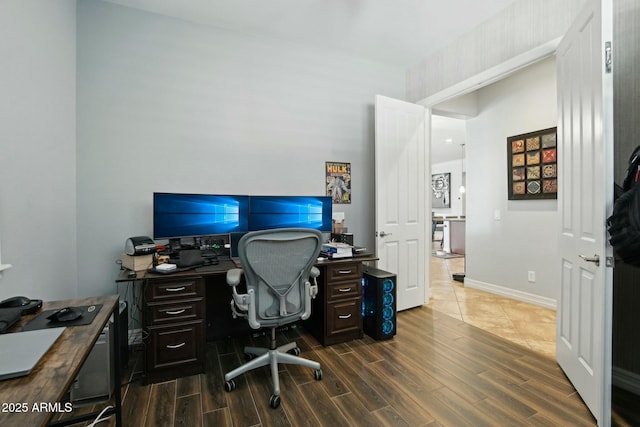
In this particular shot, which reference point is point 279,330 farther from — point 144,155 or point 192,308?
point 144,155

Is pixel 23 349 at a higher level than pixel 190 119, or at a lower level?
lower

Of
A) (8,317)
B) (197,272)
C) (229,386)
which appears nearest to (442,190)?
(197,272)

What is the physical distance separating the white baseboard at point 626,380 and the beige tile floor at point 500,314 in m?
0.38

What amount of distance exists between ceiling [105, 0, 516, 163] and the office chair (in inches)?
80.5

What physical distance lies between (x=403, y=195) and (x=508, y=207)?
1.60 metres

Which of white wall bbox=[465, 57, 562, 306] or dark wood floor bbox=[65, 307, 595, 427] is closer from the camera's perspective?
→ dark wood floor bbox=[65, 307, 595, 427]

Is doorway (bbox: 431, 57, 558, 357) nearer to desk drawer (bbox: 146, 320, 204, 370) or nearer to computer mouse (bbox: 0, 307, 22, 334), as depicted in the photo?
desk drawer (bbox: 146, 320, 204, 370)

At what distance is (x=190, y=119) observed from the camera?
8.63 feet

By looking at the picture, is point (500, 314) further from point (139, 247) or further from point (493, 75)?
point (139, 247)

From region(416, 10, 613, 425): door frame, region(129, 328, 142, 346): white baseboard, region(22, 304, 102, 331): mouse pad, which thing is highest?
region(416, 10, 613, 425): door frame

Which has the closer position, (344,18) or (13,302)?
(13,302)

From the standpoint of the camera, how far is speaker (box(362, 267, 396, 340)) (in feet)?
8.53

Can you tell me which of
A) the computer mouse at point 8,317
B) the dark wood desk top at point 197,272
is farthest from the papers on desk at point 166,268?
the computer mouse at point 8,317

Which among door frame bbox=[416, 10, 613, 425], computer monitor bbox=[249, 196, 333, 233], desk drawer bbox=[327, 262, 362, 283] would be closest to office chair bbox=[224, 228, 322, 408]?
desk drawer bbox=[327, 262, 362, 283]
